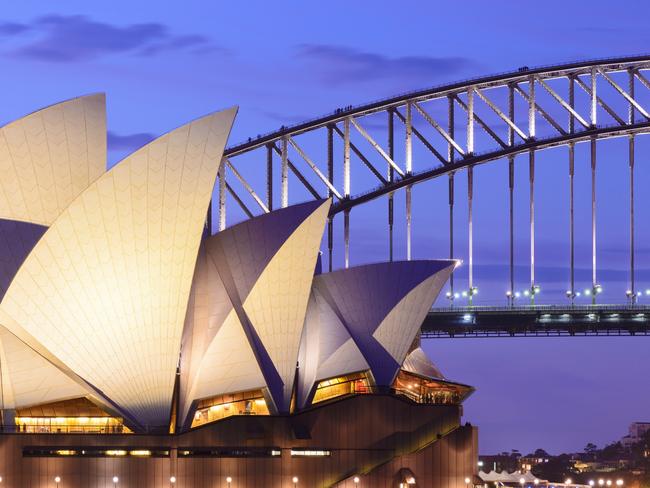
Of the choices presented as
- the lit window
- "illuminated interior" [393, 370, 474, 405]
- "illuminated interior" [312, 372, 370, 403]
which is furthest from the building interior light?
"illuminated interior" [393, 370, 474, 405]

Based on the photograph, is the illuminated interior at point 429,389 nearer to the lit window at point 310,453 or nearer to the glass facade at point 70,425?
the lit window at point 310,453

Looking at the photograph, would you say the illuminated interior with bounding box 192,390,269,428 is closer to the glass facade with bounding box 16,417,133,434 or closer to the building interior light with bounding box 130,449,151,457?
the building interior light with bounding box 130,449,151,457

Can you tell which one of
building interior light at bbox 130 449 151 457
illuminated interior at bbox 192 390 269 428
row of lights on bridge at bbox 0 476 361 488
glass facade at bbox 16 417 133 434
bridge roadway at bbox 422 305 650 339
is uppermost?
bridge roadway at bbox 422 305 650 339

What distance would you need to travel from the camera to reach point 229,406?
6912 cm

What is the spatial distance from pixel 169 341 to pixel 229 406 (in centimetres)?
499

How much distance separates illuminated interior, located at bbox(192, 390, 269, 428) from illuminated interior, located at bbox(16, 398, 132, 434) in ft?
10.6

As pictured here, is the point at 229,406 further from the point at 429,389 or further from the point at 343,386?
the point at 429,389

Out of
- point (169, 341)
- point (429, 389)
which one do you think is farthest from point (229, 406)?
point (429, 389)

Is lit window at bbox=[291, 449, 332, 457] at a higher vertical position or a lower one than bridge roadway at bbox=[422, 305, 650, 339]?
lower

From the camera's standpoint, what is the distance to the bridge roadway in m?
104

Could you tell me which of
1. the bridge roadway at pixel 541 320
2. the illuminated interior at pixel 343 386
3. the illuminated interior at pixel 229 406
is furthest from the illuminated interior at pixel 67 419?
the bridge roadway at pixel 541 320

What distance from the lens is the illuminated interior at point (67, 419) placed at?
219 ft

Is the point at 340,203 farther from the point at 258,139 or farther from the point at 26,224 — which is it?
the point at 26,224

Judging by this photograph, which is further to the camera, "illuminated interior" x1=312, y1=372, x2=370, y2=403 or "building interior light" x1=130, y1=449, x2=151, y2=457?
"illuminated interior" x1=312, y1=372, x2=370, y2=403
